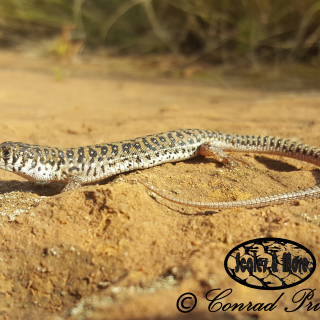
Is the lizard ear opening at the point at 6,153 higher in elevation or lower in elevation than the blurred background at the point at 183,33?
lower

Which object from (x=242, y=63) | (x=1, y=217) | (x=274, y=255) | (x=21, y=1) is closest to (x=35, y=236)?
(x=1, y=217)

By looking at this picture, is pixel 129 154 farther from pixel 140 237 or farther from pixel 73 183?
pixel 140 237

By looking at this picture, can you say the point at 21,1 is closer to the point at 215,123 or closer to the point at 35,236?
the point at 215,123
